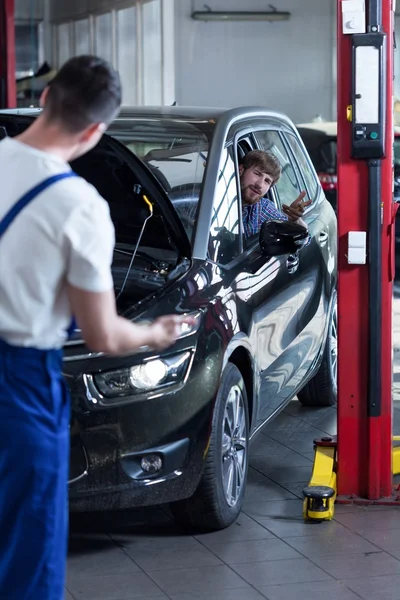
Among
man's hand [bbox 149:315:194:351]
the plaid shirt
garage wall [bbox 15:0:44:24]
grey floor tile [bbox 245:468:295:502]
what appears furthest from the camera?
garage wall [bbox 15:0:44:24]

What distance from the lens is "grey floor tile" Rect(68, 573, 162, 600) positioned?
14.3 ft

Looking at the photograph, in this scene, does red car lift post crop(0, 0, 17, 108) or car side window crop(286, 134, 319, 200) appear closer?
car side window crop(286, 134, 319, 200)

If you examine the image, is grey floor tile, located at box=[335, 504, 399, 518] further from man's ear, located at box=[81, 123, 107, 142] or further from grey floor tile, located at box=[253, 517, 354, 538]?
man's ear, located at box=[81, 123, 107, 142]

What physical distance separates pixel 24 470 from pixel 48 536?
0.19 meters

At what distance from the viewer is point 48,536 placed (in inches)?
120

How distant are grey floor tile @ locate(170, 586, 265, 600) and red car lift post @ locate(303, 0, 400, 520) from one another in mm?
832

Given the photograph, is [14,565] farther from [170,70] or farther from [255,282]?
[170,70]

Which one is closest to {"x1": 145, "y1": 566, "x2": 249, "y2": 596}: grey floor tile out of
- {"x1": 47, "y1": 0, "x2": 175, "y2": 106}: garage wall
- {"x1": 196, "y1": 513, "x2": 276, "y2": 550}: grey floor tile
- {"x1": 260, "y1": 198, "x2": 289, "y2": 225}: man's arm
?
{"x1": 196, "y1": 513, "x2": 276, "y2": 550}: grey floor tile

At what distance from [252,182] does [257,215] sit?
168 mm

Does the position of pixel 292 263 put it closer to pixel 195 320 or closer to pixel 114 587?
pixel 195 320

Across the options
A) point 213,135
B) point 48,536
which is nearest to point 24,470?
point 48,536

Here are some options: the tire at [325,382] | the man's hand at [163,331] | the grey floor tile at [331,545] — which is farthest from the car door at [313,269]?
the man's hand at [163,331]

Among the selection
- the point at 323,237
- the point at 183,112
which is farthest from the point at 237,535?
the point at 323,237

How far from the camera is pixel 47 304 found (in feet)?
9.46
